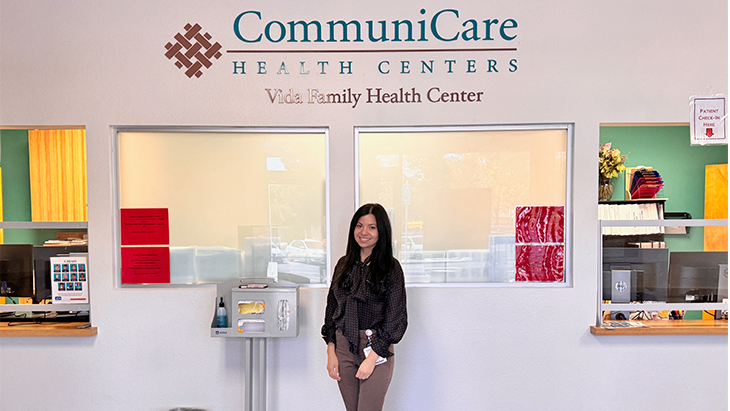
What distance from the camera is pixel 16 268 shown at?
3.12 metres

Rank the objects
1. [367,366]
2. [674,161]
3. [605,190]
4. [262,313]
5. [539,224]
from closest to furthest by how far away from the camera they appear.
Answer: [367,366]
[262,313]
[539,224]
[605,190]
[674,161]

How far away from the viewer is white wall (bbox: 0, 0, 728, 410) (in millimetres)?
2979

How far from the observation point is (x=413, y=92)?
299 centimetres

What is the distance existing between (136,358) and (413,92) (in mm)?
2617

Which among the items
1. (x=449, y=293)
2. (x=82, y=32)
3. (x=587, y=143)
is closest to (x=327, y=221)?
(x=449, y=293)

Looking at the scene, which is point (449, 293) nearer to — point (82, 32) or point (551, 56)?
point (551, 56)

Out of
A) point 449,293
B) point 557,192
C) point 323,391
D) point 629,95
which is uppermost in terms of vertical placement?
point 629,95

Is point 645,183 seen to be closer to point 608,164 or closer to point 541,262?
point 608,164

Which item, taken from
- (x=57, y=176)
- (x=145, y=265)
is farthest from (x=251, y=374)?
(x=57, y=176)

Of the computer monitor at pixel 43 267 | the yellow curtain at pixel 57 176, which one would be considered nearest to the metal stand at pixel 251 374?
the computer monitor at pixel 43 267

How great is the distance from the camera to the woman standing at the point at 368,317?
2387mm

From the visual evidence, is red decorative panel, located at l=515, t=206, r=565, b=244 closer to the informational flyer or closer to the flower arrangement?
the flower arrangement

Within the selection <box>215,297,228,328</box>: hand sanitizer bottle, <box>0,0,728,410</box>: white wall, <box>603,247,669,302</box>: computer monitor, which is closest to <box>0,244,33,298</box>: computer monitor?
<box>0,0,728,410</box>: white wall

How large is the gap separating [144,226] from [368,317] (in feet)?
5.72
